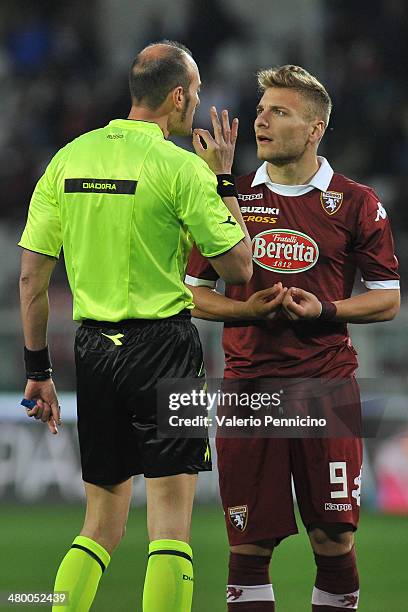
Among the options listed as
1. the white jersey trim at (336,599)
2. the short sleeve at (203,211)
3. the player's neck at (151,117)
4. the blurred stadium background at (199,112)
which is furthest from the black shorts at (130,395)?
the blurred stadium background at (199,112)

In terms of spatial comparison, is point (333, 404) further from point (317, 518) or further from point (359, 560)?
point (359, 560)

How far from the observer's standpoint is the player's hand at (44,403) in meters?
4.20

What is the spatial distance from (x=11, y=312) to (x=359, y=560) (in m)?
4.46

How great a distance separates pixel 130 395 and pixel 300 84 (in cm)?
136

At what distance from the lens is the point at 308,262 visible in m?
4.38

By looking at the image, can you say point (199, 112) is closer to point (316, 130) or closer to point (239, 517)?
point (316, 130)

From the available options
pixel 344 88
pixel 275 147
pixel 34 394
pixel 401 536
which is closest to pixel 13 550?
pixel 401 536

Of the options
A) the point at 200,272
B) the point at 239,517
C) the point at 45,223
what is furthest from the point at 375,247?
the point at 45,223

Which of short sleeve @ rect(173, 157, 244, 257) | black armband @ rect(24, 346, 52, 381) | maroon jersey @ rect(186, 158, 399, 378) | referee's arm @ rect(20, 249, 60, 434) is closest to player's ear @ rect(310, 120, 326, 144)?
maroon jersey @ rect(186, 158, 399, 378)

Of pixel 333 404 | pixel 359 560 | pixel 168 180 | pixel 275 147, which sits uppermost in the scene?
pixel 275 147

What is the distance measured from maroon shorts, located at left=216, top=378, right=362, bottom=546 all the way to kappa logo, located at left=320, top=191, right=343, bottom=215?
0.83m

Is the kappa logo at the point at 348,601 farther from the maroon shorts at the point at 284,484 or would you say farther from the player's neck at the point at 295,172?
the player's neck at the point at 295,172

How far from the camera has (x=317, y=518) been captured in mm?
4293

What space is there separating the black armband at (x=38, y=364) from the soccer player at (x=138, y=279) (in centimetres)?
10
